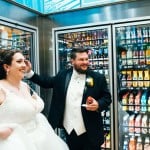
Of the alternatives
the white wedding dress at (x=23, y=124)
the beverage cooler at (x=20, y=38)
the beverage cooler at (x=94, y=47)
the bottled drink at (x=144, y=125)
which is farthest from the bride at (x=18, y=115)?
the bottled drink at (x=144, y=125)

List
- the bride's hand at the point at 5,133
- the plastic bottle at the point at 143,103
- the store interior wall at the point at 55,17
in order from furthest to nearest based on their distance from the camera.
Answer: the plastic bottle at the point at 143,103 < the store interior wall at the point at 55,17 < the bride's hand at the point at 5,133

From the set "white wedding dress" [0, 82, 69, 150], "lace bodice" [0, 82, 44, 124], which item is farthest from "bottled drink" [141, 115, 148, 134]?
"lace bodice" [0, 82, 44, 124]

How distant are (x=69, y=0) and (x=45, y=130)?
2279 millimetres

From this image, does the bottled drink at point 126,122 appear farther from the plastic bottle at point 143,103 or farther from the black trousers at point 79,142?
the black trousers at point 79,142

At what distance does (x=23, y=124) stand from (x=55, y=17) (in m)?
2.30

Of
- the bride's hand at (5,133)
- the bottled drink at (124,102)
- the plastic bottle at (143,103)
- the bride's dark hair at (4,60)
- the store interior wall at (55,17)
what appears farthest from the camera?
the bottled drink at (124,102)

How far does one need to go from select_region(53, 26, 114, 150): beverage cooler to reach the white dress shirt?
0.76 m

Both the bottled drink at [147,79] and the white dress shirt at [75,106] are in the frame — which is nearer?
the white dress shirt at [75,106]

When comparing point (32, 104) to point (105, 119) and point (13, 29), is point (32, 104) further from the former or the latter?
point (105, 119)

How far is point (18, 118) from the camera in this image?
218 cm

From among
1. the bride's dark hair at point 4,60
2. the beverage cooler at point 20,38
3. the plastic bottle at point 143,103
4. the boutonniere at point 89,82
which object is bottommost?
the plastic bottle at point 143,103

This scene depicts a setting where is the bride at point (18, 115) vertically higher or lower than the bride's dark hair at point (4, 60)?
lower

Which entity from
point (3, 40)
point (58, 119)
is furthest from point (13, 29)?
point (58, 119)

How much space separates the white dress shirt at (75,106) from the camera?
2.91m
